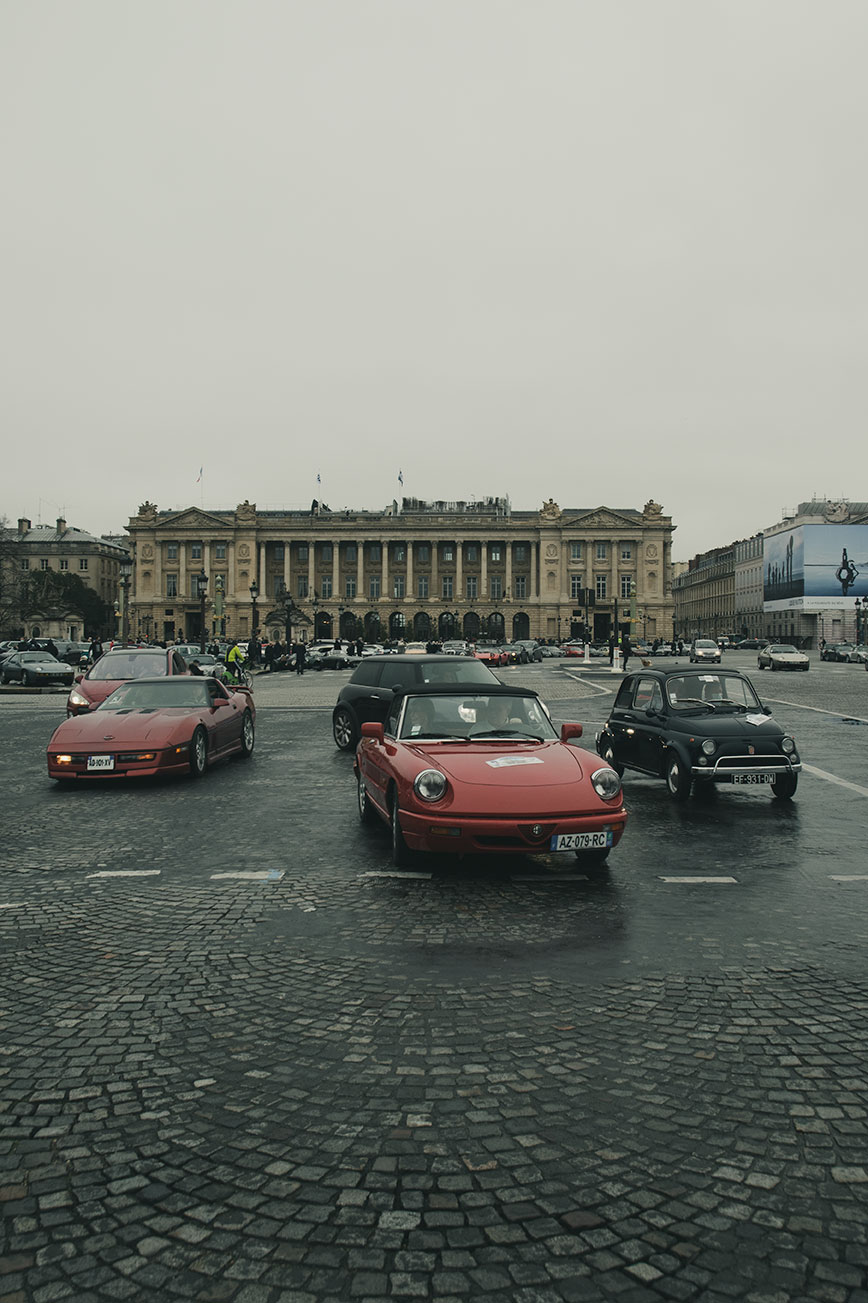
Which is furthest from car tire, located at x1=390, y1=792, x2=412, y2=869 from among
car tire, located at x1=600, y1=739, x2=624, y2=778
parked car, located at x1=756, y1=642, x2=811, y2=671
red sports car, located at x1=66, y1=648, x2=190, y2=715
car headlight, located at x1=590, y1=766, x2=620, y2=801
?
parked car, located at x1=756, y1=642, x2=811, y2=671

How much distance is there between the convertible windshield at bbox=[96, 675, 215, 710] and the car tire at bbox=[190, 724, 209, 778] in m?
0.72

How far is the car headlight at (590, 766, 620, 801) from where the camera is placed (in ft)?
25.2

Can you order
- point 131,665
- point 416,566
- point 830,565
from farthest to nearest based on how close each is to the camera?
point 416,566
point 830,565
point 131,665

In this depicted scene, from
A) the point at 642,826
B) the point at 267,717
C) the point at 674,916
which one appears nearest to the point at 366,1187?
the point at 674,916

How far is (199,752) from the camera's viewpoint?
45.2 feet

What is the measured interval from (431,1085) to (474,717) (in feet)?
17.6

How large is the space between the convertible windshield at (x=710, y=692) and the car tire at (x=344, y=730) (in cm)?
620

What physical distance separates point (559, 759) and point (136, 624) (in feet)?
457

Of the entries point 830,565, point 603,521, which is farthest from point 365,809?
point 603,521

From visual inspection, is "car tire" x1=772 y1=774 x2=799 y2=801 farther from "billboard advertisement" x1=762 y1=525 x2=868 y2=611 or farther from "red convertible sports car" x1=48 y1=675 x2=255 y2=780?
"billboard advertisement" x1=762 y1=525 x2=868 y2=611

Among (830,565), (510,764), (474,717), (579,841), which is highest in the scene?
(830,565)

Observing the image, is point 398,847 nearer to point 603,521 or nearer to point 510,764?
point 510,764

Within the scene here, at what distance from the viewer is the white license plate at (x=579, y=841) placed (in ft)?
24.0

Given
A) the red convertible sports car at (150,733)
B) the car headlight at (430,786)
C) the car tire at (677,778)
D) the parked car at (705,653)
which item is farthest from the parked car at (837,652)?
the car headlight at (430,786)
